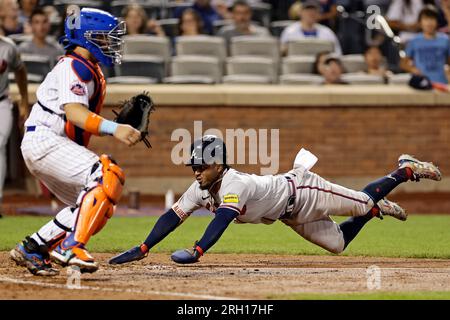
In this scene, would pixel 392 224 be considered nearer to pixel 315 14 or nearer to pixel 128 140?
pixel 315 14

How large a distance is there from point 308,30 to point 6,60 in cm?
581

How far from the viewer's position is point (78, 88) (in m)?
7.52

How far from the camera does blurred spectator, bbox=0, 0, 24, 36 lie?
16078 mm

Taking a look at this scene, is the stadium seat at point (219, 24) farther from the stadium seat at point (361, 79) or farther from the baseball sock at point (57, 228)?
the baseball sock at point (57, 228)

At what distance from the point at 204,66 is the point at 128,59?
3.52 ft

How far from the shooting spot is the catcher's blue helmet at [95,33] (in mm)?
7758

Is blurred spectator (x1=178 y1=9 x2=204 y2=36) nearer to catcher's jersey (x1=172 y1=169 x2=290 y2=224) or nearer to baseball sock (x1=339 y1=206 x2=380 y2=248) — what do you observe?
baseball sock (x1=339 y1=206 x2=380 y2=248)

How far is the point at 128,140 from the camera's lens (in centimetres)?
732

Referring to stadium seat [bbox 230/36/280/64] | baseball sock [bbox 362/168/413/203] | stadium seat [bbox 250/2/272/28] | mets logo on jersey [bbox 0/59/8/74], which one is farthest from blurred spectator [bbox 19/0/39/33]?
baseball sock [bbox 362/168/413/203]

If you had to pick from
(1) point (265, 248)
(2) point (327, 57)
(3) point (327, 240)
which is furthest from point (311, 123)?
(3) point (327, 240)

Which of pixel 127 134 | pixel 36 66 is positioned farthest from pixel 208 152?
pixel 36 66

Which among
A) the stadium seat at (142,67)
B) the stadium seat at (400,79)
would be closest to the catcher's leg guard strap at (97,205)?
the stadium seat at (142,67)

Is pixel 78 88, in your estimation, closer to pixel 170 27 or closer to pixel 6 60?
pixel 6 60

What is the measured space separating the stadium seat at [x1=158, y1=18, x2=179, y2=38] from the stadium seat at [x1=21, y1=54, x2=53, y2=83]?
7.48 ft
